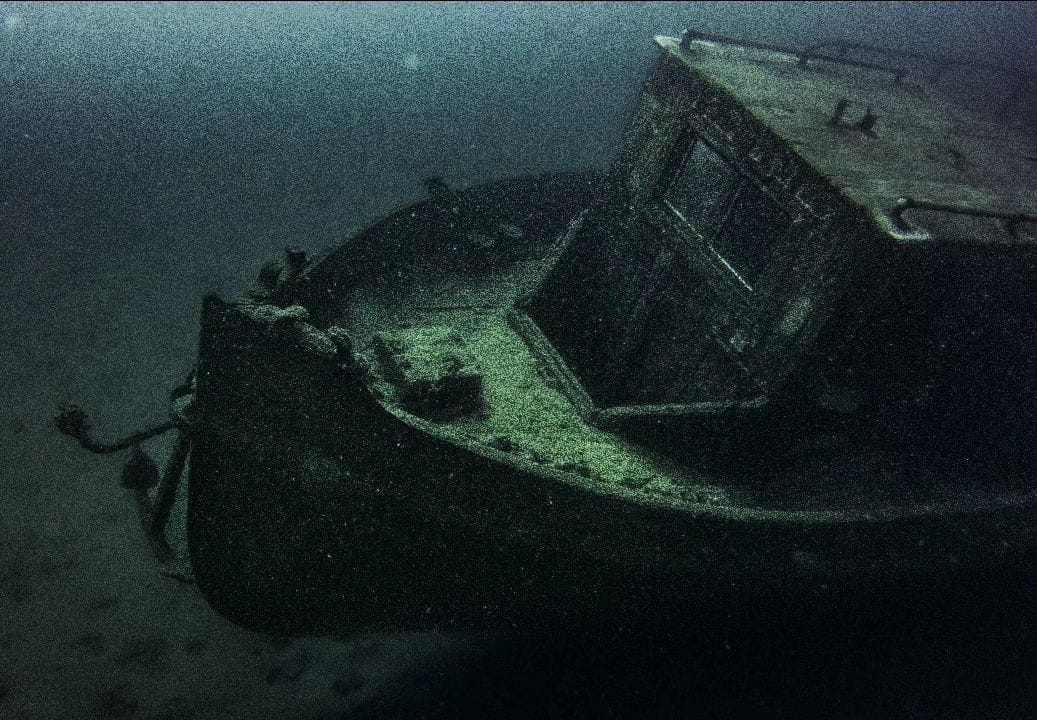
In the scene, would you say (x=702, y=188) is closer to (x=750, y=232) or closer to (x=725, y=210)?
(x=725, y=210)

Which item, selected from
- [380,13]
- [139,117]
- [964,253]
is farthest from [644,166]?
[380,13]

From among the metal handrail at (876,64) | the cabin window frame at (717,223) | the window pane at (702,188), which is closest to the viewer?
the cabin window frame at (717,223)

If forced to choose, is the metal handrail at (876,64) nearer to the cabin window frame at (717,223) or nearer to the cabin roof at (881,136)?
the cabin roof at (881,136)

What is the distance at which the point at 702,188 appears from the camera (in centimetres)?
583

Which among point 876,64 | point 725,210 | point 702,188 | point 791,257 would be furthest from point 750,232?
point 876,64

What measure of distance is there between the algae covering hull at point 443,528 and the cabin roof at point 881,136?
93.3 inches

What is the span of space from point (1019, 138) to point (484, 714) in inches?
301

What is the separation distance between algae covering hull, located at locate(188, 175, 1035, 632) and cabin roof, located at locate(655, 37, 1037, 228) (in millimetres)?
2369

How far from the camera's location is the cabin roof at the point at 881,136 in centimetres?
489

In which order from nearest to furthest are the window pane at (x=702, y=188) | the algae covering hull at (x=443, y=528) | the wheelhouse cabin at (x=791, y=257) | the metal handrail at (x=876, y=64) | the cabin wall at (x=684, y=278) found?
the algae covering hull at (x=443, y=528) < the wheelhouse cabin at (x=791, y=257) < the cabin wall at (x=684, y=278) < the window pane at (x=702, y=188) < the metal handrail at (x=876, y=64)

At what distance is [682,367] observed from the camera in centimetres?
586

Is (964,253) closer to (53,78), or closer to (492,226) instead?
(492,226)

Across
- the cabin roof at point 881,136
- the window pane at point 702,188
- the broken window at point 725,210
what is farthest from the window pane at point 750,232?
the cabin roof at point 881,136

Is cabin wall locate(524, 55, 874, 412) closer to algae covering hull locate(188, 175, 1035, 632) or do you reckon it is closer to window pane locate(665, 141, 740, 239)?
window pane locate(665, 141, 740, 239)
